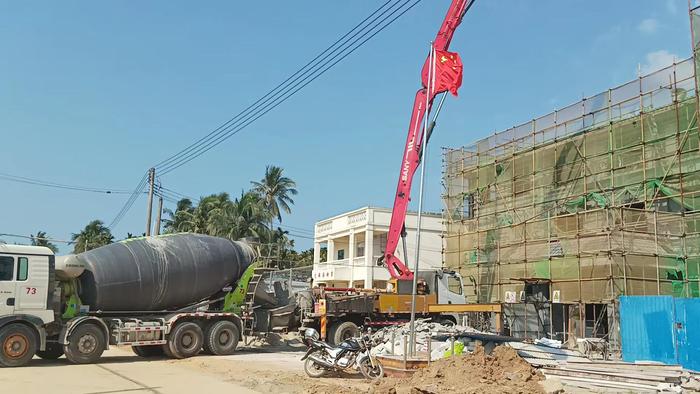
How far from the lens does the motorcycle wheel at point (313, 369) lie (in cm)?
1373

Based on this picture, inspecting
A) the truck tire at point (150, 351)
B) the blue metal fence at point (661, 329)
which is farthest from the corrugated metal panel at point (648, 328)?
the truck tire at point (150, 351)

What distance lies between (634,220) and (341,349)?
15004 mm

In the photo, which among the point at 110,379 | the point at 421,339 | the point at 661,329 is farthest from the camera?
the point at 421,339

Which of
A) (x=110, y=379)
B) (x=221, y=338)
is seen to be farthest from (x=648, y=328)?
(x=110, y=379)

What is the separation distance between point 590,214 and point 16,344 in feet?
66.5

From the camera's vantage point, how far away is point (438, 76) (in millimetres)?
21266

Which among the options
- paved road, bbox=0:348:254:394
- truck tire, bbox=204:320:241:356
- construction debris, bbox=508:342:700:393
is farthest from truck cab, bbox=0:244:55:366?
construction debris, bbox=508:342:700:393

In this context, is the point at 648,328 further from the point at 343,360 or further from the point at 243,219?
the point at 243,219

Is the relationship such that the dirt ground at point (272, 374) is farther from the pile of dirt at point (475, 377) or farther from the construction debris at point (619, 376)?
the construction debris at point (619, 376)

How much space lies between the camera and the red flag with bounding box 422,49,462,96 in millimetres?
20906

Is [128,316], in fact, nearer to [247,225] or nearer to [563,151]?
[563,151]

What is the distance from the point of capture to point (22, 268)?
1498 cm

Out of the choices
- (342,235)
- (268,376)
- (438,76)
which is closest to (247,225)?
(342,235)

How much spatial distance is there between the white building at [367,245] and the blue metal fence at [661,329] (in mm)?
22988
